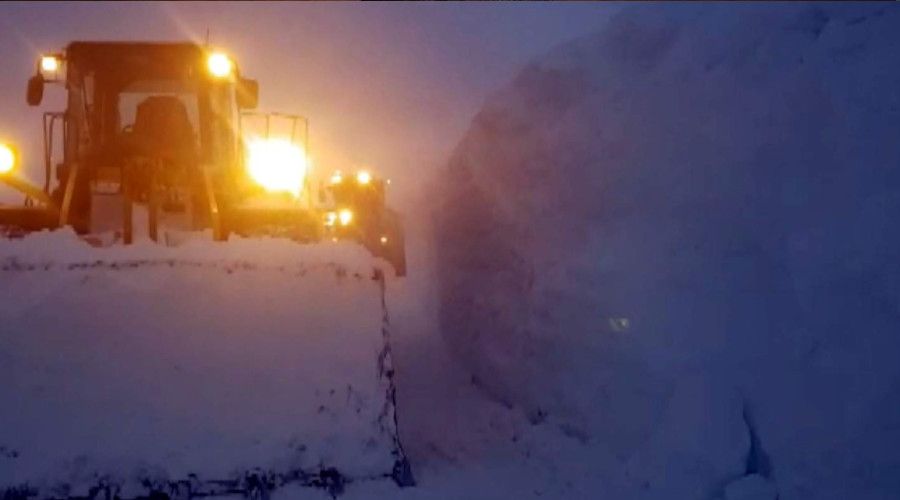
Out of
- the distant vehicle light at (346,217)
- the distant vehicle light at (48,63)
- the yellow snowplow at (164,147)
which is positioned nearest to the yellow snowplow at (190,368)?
the yellow snowplow at (164,147)

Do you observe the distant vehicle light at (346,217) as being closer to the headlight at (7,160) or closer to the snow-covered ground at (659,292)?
the snow-covered ground at (659,292)

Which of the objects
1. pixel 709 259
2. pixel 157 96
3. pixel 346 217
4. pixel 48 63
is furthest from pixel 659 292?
pixel 346 217

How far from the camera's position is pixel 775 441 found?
5965 mm

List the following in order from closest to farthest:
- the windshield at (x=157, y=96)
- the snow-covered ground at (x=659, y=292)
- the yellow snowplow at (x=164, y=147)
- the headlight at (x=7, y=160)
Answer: the snow-covered ground at (x=659, y=292) → the headlight at (x=7, y=160) → the yellow snowplow at (x=164, y=147) → the windshield at (x=157, y=96)

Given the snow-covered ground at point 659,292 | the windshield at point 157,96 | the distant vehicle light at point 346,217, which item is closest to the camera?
the snow-covered ground at point 659,292

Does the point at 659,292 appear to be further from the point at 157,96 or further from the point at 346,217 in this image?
the point at 346,217

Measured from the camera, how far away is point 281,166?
366 inches

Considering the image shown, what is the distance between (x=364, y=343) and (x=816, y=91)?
4.26m

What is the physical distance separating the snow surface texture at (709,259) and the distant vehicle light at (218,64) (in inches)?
138

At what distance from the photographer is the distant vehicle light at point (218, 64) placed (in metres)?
9.09

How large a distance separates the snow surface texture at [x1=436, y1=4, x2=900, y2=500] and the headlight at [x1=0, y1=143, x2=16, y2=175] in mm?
4888

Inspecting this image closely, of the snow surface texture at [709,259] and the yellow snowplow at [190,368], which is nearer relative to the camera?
the yellow snowplow at [190,368]

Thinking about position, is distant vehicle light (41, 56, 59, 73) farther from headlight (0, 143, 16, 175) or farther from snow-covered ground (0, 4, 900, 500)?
snow-covered ground (0, 4, 900, 500)

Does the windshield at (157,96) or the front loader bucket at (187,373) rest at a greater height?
the windshield at (157,96)
